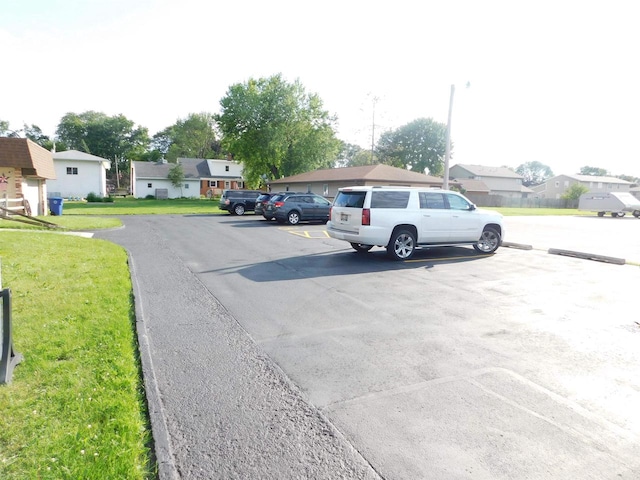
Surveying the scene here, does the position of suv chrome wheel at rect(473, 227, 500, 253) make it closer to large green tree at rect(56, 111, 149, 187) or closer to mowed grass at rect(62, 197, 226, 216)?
mowed grass at rect(62, 197, 226, 216)

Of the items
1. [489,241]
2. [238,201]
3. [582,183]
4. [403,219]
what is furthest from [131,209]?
[582,183]

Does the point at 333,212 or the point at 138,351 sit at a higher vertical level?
the point at 333,212

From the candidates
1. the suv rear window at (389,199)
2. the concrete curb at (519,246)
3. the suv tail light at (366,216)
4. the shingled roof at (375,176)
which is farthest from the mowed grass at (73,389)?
the shingled roof at (375,176)

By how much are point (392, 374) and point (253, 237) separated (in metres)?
12.0

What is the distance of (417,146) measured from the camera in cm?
6894

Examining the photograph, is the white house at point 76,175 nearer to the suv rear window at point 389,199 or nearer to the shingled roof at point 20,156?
the shingled roof at point 20,156

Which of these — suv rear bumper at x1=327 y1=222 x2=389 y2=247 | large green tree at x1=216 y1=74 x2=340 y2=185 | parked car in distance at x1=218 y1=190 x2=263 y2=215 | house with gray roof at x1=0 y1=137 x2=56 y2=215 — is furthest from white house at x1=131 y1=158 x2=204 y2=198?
suv rear bumper at x1=327 y1=222 x2=389 y2=247

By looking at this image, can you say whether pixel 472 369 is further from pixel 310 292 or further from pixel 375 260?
pixel 375 260

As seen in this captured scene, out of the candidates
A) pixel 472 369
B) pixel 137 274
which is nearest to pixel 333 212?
pixel 137 274

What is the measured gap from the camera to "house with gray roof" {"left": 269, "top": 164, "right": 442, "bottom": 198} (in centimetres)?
3203

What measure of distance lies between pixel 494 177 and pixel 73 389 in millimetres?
78997

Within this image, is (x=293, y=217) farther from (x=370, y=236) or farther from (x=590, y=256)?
(x=590, y=256)

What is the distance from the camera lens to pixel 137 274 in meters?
8.67

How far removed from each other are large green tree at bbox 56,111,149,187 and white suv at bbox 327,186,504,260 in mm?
79785
